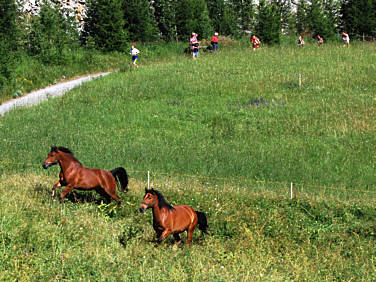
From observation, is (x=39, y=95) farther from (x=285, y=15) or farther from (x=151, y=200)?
(x=285, y=15)

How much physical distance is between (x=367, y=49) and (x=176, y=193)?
33.3 meters

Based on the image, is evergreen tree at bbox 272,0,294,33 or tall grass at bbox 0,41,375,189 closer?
tall grass at bbox 0,41,375,189

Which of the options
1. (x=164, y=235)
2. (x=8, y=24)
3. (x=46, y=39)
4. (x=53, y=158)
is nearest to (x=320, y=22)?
(x=46, y=39)

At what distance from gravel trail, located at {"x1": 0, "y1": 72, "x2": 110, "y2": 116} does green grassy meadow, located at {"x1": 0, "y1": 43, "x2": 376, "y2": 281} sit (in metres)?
1.57

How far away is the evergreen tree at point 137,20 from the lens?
56.2m

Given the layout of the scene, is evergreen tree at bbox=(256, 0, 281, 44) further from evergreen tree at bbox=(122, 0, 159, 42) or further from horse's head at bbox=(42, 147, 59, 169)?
horse's head at bbox=(42, 147, 59, 169)

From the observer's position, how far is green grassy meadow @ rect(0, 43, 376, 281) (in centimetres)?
981

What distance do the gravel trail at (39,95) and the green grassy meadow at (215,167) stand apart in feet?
5.16

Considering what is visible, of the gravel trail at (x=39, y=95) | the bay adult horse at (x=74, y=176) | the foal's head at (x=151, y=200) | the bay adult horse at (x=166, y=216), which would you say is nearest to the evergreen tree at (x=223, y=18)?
the gravel trail at (x=39, y=95)

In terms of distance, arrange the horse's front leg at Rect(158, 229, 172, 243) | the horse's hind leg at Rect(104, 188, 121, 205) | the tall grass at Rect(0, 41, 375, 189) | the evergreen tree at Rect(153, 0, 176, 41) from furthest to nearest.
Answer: the evergreen tree at Rect(153, 0, 176, 41) < the tall grass at Rect(0, 41, 375, 189) < the horse's hind leg at Rect(104, 188, 121, 205) < the horse's front leg at Rect(158, 229, 172, 243)

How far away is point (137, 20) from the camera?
2231 inches

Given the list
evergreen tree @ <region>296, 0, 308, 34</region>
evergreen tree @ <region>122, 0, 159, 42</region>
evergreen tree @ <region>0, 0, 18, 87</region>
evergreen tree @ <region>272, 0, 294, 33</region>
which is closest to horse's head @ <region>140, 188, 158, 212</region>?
evergreen tree @ <region>0, 0, 18, 87</region>

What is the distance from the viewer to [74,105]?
99.6 feet

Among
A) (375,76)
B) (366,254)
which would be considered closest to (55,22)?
(375,76)
